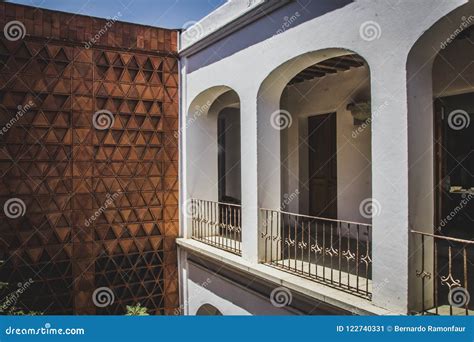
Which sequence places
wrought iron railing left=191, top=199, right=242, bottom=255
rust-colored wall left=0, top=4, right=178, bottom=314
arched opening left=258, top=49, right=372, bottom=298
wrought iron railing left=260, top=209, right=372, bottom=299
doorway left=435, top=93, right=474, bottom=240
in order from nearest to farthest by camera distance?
wrought iron railing left=260, top=209, right=372, bottom=299, arched opening left=258, top=49, right=372, bottom=298, doorway left=435, top=93, right=474, bottom=240, rust-colored wall left=0, top=4, right=178, bottom=314, wrought iron railing left=191, top=199, right=242, bottom=255

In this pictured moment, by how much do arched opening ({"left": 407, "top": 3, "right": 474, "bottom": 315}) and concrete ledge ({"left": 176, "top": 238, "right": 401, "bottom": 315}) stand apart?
21.7 inches

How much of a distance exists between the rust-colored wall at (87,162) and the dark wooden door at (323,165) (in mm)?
3215

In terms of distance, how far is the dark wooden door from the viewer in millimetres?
8992

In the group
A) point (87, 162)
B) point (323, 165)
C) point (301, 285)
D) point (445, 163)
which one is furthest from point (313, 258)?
point (87, 162)

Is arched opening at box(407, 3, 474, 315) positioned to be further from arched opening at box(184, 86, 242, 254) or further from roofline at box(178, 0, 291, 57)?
arched opening at box(184, 86, 242, 254)

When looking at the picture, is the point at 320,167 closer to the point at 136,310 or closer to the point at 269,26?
the point at 269,26

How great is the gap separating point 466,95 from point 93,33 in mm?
6965

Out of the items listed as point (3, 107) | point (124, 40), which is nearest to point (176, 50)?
point (124, 40)

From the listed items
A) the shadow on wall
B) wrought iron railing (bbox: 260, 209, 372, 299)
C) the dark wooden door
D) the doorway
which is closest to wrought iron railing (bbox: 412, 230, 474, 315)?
wrought iron railing (bbox: 260, 209, 372, 299)

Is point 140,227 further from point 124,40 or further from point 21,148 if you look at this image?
point 124,40

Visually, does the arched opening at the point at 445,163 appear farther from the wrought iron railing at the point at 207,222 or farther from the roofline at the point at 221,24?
the wrought iron railing at the point at 207,222

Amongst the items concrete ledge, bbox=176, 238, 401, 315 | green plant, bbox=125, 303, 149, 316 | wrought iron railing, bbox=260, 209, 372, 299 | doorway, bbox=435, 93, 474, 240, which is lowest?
green plant, bbox=125, 303, 149, 316

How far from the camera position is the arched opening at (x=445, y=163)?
4.30 meters

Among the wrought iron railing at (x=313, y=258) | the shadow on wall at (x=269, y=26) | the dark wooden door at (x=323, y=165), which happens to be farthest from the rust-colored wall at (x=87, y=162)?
the dark wooden door at (x=323, y=165)
